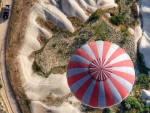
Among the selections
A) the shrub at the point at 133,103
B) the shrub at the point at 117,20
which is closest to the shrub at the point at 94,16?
the shrub at the point at 117,20

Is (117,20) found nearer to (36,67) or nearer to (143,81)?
(143,81)

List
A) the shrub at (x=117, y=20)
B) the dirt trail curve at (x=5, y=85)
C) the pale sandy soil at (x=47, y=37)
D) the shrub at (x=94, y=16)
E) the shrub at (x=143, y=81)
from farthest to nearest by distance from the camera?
the shrub at (x=117, y=20)
the shrub at (x=94, y=16)
the shrub at (x=143, y=81)
the pale sandy soil at (x=47, y=37)
the dirt trail curve at (x=5, y=85)

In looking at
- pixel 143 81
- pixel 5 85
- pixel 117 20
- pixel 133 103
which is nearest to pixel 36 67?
pixel 5 85

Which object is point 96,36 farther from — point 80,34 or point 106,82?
point 106,82

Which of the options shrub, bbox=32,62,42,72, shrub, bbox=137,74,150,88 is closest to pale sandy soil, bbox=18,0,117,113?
shrub, bbox=32,62,42,72

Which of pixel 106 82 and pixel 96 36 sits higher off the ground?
pixel 96 36

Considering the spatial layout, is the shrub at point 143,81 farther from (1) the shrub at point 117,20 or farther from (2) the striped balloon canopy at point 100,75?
(2) the striped balloon canopy at point 100,75

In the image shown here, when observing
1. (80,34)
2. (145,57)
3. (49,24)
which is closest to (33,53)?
(49,24)
